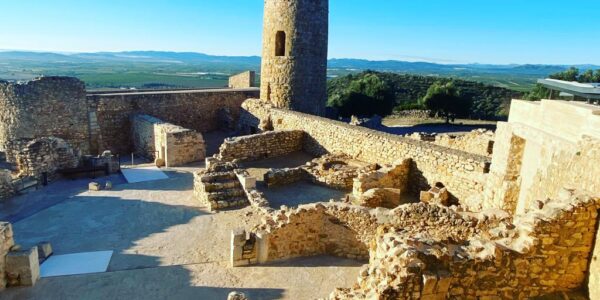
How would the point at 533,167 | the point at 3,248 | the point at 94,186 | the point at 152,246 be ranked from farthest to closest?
the point at 94,186 → the point at 152,246 → the point at 3,248 → the point at 533,167

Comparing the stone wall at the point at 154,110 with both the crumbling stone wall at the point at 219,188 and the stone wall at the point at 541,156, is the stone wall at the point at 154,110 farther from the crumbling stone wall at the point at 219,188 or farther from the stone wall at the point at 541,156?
the stone wall at the point at 541,156

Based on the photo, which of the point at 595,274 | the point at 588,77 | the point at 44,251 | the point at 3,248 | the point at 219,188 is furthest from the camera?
the point at 588,77

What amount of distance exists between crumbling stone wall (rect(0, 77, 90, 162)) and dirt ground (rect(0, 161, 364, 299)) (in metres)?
5.14

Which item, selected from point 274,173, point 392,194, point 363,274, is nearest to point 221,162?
point 274,173

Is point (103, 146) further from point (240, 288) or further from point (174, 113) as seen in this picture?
point (240, 288)

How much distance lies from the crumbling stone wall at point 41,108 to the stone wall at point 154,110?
1061 millimetres

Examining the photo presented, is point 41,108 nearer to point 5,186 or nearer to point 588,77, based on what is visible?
point 5,186

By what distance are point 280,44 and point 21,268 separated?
48.0 feet

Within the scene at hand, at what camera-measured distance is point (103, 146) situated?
19.8 meters

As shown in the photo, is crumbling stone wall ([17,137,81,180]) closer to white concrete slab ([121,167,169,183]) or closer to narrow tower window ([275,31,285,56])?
white concrete slab ([121,167,169,183])

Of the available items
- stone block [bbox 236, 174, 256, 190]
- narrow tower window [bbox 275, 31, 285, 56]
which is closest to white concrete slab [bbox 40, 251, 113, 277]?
stone block [bbox 236, 174, 256, 190]

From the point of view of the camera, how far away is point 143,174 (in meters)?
14.9

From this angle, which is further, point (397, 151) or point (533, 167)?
point (397, 151)

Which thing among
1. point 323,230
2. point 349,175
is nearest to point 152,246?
point 323,230
